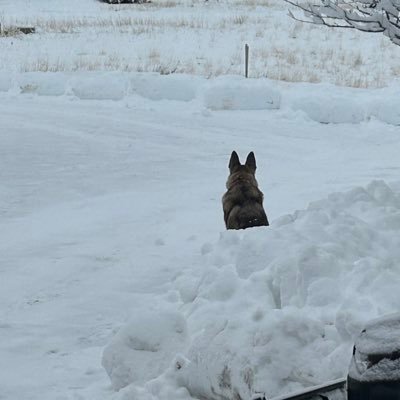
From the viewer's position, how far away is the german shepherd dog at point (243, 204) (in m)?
7.18

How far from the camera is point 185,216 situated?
930 cm

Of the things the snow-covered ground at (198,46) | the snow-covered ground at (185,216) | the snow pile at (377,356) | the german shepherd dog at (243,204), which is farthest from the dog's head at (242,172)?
the snow-covered ground at (198,46)

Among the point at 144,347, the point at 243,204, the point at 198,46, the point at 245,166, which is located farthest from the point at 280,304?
the point at 198,46

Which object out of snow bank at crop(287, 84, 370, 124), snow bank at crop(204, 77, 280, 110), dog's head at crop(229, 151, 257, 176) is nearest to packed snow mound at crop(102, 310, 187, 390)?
dog's head at crop(229, 151, 257, 176)

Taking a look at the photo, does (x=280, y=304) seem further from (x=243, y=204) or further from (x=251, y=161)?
(x=251, y=161)

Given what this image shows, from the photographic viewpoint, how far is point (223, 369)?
14.2 feet

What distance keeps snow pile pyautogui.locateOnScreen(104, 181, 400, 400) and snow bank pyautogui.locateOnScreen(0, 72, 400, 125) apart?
8587 millimetres

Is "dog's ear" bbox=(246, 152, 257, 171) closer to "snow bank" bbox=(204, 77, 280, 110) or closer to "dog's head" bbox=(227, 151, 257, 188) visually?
"dog's head" bbox=(227, 151, 257, 188)

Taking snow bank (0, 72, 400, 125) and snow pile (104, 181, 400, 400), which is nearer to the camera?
snow pile (104, 181, 400, 400)

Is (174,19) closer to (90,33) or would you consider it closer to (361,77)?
(90,33)

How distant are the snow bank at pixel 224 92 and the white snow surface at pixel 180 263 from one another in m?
1.44

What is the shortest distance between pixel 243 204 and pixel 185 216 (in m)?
1.97

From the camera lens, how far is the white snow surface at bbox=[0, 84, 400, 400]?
445cm

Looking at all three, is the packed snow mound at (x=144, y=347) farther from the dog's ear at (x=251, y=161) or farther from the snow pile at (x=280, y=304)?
the dog's ear at (x=251, y=161)
